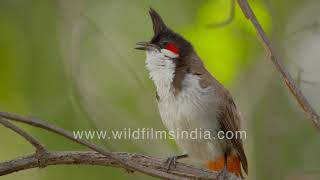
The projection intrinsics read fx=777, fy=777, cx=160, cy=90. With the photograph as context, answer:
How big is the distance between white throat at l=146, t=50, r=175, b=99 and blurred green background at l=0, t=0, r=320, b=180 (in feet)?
0.37

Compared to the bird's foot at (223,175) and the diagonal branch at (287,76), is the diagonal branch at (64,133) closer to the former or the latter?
the diagonal branch at (287,76)

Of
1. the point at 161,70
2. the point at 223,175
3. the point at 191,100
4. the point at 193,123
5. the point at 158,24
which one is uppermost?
the point at 158,24

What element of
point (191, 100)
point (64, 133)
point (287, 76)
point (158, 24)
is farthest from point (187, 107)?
point (64, 133)

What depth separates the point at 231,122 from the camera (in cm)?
462

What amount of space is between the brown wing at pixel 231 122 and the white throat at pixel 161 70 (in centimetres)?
39

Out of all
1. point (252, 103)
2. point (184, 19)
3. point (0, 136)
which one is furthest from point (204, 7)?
Answer: point (0, 136)

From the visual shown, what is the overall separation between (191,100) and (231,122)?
37 centimetres

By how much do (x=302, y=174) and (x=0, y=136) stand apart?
2.52 meters

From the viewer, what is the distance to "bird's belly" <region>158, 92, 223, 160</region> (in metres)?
4.33

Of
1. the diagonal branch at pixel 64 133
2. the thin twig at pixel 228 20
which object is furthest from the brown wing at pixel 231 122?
the diagonal branch at pixel 64 133

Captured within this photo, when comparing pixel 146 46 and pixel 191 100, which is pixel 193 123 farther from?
pixel 146 46

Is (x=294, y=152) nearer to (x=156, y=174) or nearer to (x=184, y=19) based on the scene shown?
(x=184, y=19)

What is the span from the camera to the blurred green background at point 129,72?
449cm

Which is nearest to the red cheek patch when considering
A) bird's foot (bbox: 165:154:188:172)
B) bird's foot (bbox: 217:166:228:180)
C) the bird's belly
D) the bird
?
the bird
